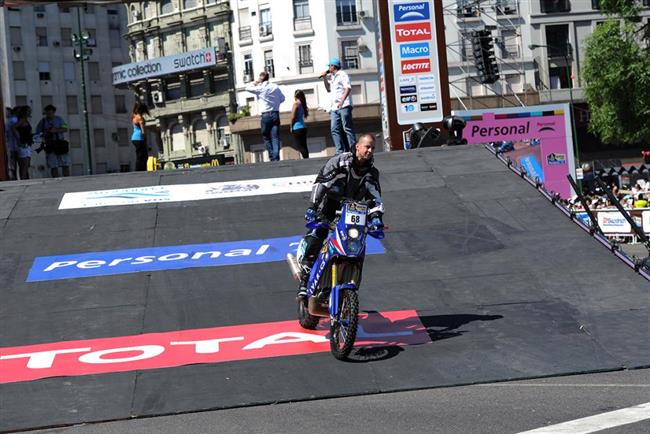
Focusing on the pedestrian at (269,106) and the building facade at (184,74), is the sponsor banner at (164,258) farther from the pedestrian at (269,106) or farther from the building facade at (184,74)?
the building facade at (184,74)

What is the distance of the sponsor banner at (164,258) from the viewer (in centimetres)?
1177

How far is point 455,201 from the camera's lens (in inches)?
557

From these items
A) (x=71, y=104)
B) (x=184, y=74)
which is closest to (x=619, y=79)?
(x=184, y=74)

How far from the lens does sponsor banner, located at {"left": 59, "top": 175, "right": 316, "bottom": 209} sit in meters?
15.1

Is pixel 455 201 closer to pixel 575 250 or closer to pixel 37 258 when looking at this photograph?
pixel 575 250

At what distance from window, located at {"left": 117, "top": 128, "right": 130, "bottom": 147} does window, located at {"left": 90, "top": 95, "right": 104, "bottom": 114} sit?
96.0 inches

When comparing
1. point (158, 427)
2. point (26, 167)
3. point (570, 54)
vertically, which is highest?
point (570, 54)

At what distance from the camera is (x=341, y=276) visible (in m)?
8.88

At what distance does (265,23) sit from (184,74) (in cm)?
1006

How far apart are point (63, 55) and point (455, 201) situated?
3351 inches

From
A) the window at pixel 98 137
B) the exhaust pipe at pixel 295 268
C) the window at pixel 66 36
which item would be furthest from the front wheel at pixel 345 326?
the window at pixel 66 36

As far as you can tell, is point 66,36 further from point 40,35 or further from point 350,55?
point 350,55

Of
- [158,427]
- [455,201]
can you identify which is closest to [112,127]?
[455,201]

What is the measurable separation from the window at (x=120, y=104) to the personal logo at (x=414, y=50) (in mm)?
77545
